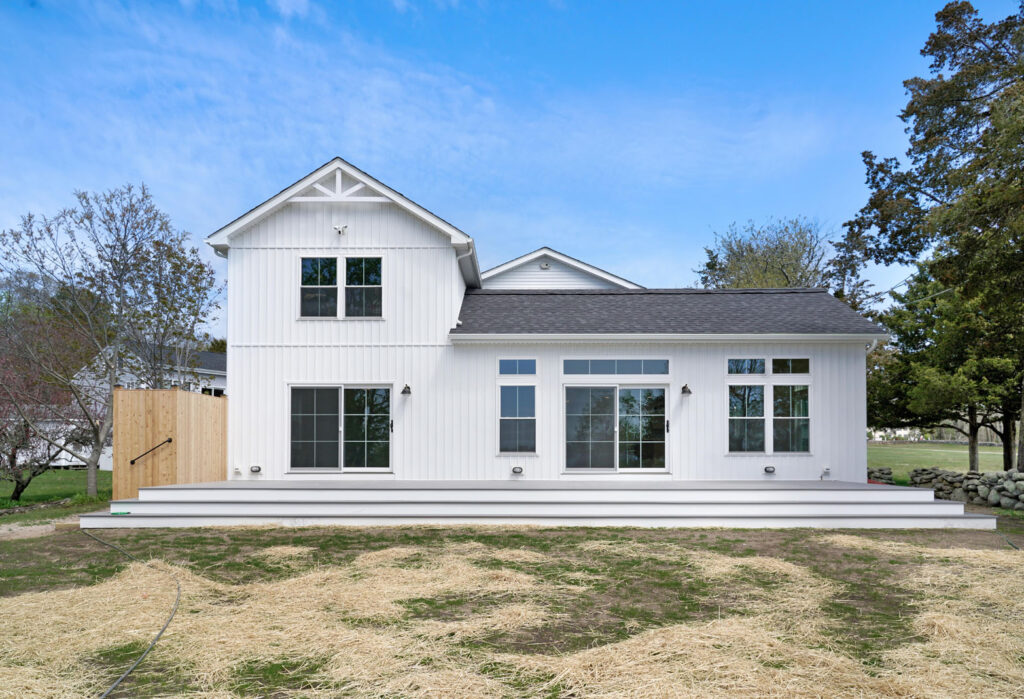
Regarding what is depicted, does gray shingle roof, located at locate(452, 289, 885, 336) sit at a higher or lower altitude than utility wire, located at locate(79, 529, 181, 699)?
higher

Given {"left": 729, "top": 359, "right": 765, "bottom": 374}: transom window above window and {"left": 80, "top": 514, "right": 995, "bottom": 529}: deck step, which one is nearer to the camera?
{"left": 80, "top": 514, "right": 995, "bottom": 529}: deck step

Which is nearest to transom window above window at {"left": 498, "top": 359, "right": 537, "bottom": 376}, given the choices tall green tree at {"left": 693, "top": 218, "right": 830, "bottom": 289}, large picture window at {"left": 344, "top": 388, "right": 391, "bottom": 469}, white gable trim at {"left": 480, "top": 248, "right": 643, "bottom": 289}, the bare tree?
large picture window at {"left": 344, "top": 388, "right": 391, "bottom": 469}

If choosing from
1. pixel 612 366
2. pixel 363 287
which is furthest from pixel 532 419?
pixel 363 287

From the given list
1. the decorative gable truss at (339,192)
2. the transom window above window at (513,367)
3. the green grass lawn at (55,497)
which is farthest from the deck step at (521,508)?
the decorative gable truss at (339,192)

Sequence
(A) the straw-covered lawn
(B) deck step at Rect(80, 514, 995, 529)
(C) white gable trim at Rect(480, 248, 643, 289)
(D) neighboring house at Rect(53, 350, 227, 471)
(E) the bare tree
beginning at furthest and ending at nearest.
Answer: (C) white gable trim at Rect(480, 248, 643, 289) → (D) neighboring house at Rect(53, 350, 227, 471) → (E) the bare tree → (B) deck step at Rect(80, 514, 995, 529) → (A) the straw-covered lawn

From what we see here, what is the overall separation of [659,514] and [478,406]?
396 cm

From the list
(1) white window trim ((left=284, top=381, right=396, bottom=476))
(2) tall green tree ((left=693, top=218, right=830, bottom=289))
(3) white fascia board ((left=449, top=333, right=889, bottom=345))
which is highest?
(2) tall green tree ((left=693, top=218, right=830, bottom=289))

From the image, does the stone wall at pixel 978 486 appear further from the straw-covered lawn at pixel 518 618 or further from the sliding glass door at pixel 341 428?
the sliding glass door at pixel 341 428

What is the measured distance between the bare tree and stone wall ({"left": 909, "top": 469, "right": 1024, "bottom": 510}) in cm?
1879

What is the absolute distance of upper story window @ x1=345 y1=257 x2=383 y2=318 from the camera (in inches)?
495

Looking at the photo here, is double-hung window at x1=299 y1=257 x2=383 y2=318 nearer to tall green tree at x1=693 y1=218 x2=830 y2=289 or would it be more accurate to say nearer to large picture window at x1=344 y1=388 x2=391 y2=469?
large picture window at x1=344 y1=388 x2=391 y2=469

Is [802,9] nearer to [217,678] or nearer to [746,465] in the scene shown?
[746,465]

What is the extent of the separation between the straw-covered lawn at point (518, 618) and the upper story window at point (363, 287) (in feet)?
16.9

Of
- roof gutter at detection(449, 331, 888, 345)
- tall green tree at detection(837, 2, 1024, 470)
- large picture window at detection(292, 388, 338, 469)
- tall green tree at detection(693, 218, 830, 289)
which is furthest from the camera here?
tall green tree at detection(693, 218, 830, 289)
